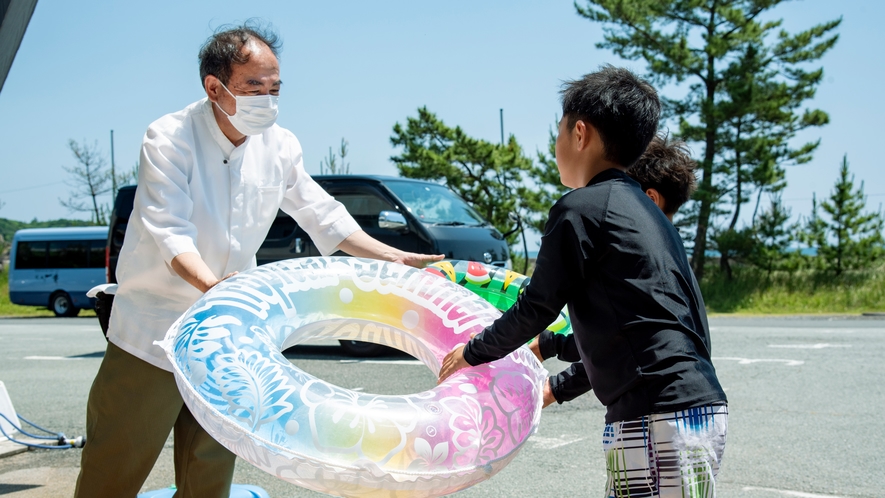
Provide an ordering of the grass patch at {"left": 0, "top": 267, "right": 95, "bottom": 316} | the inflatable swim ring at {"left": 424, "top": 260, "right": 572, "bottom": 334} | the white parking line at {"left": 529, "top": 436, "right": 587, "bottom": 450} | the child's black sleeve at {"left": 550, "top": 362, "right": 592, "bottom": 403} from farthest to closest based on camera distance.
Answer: the grass patch at {"left": 0, "top": 267, "right": 95, "bottom": 316}, the white parking line at {"left": 529, "top": 436, "right": 587, "bottom": 450}, the inflatable swim ring at {"left": 424, "top": 260, "right": 572, "bottom": 334}, the child's black sleeve at {"left": 550, "top": 362, "right": 592, "bottom": 403}

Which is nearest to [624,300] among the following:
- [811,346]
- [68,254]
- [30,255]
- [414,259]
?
[414,259]

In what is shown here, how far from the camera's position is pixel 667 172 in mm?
2480

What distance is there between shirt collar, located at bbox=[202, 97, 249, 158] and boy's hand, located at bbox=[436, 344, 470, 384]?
0.97 m

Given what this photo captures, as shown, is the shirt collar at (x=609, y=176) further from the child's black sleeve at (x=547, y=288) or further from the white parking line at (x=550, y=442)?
the white parking line at (x=550, y=442)

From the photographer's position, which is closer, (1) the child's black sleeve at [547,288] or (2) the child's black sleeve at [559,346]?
(1) the child's black sleeve at [547,288]

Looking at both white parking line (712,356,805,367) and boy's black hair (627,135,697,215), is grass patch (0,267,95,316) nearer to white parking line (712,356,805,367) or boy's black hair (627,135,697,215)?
white parking line (712,356,805,367)

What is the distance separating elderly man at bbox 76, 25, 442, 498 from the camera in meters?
2.29

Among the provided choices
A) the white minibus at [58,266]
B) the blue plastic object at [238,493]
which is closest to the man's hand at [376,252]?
the blue plastic object at [238,493]

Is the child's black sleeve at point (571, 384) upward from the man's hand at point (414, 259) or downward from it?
downward

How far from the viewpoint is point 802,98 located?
67.3 ft

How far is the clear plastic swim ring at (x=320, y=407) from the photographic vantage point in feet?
5.85

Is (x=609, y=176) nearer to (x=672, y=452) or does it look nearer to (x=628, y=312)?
(x=628, y=312)

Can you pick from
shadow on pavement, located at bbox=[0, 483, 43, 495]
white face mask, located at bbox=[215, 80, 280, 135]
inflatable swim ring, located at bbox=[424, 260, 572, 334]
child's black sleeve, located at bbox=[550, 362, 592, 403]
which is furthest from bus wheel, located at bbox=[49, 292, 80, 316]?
child's black sleeve, located at bbox=[550, 362, 592, 403]

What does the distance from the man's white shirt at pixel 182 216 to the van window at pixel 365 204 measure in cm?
559
